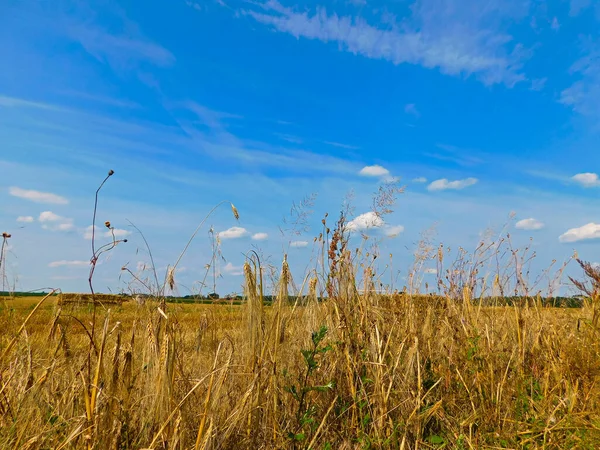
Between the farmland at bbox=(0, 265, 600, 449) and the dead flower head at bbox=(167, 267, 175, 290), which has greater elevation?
the dead flower head at bbox=(167, 267, 175, 290)

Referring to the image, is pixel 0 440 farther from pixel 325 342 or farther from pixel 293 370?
pixel 325 342

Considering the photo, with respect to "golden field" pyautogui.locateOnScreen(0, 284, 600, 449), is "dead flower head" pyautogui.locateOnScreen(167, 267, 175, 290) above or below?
above

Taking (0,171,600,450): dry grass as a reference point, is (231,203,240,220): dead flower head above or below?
above

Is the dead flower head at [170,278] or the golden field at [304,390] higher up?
the dead flower head at [170,278]

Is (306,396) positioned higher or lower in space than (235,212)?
lower

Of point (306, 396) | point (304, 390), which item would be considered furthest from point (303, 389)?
point (306, 396)

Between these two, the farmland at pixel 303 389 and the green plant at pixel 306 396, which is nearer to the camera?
the farmland at pixel 303 389

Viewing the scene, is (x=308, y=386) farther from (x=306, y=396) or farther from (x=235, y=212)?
(x=235, y=212)

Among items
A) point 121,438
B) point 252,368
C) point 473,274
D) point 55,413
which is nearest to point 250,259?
point 252,368

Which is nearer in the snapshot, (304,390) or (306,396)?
(304,390)

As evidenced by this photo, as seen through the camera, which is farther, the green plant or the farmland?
the green plant

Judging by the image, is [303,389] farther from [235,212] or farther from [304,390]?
[235,212]

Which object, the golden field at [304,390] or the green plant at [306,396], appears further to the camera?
the green plant at [306,396]

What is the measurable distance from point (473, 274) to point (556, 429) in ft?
7.60
